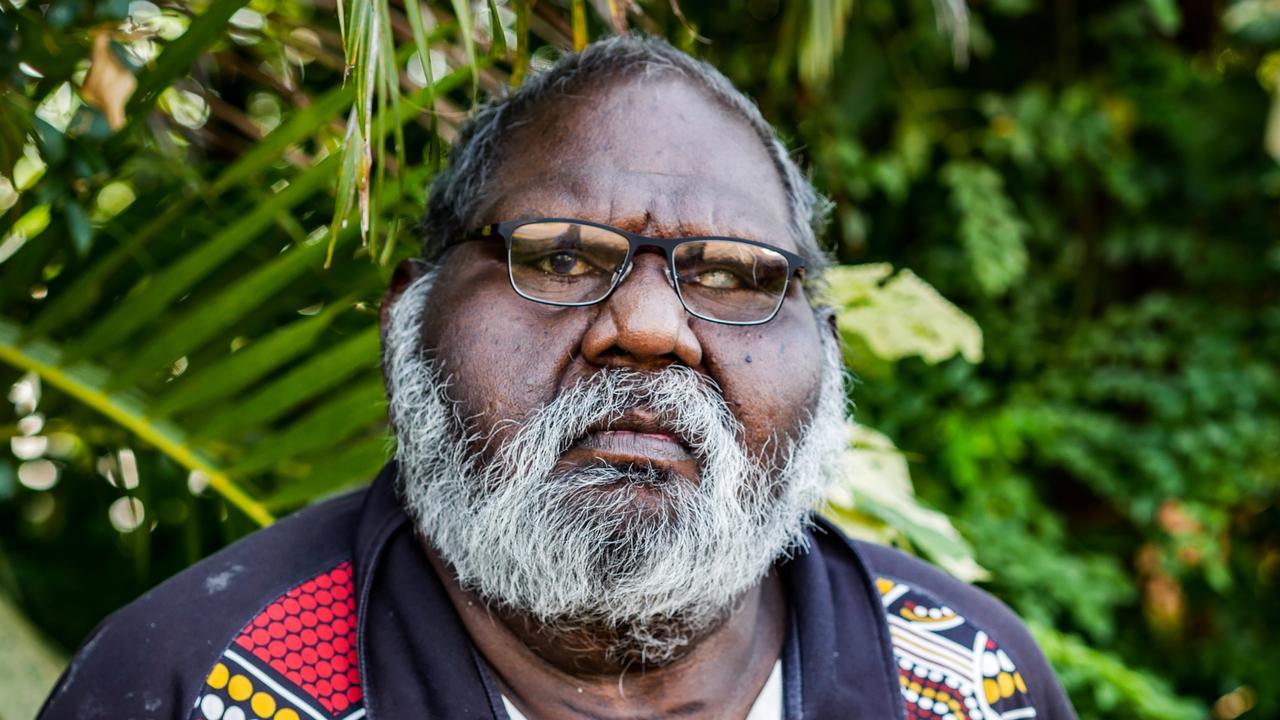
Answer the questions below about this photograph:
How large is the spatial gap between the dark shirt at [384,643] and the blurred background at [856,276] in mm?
286

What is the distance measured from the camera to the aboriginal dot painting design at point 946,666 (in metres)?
1.42

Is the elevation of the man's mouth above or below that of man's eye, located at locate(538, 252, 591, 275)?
below

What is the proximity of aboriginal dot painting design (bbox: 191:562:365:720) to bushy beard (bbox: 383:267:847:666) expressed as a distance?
16 centimetres

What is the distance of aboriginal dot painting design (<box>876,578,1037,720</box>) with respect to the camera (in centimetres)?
142

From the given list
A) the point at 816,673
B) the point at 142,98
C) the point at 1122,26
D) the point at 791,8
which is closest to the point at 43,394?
the point at 142,98

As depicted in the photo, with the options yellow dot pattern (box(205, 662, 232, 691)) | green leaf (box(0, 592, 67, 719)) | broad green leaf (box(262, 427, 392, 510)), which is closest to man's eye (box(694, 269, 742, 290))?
broad green leaf (box(262, 427, 392, 510))

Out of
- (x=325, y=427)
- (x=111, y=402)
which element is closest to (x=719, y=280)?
(x=325, y=427)

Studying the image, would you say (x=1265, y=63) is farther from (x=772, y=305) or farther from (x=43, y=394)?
(x=43, y=394)

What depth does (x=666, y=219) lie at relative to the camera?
1.35m

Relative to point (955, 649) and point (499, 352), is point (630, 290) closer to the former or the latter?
point (499, 352)

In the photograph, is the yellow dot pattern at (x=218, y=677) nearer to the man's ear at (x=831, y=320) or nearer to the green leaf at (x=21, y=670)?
the green leaf at (x=21, y=670)

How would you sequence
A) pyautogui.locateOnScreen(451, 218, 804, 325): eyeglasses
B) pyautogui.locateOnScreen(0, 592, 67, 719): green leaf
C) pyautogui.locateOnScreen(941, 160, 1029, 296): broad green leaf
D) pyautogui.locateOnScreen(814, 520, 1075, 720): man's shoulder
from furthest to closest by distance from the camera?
1. pyautogui.locateOnScreen(941, 160, 1029, 296): broad green leaf
2. pyautogui.locateOnScreen(0, 592, 67, 719): green leaf
3. pyautogui.locateOnScreen(814, 520, 1075, 720): man's shoulder
4. pyautogui.locateOnScreen(451, 218, 804, 325): eyeglasses

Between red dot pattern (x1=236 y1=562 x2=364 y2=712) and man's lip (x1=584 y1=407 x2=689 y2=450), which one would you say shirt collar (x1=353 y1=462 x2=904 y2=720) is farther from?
man's lip (x1=584 y1=407 x2=689 y2=450)

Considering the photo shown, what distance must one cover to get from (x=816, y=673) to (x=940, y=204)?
1976 mm
